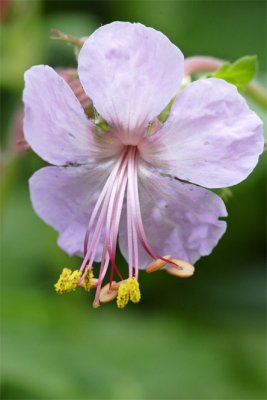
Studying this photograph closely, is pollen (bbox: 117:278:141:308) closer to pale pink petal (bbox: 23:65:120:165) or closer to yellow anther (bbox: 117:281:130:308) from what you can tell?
yellow anther (bbox: 117:281:130:308)

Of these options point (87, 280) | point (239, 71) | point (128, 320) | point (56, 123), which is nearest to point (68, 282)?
point (87, 280)

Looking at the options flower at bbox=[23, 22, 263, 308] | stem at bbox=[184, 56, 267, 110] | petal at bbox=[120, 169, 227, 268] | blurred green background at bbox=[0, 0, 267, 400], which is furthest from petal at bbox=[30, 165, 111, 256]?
blurred green background at bbox=[0, 0, 267, 400]

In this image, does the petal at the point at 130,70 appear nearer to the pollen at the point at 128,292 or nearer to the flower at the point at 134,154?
the flower at the point at 134,154

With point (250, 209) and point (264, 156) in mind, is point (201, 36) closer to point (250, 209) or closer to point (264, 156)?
point (250, 209)

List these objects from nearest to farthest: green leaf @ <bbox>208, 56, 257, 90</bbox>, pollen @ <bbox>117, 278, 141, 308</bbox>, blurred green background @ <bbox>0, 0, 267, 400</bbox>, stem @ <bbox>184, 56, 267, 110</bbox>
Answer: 1. pollen @ <bbox>117, 278, 141, 308</bbox>
2. green leaf @ <bbox>208, 56, 257, 90</bbox>
3. stem @ <bbox>184, 56, 267, 110</bbox>
4. blurred green background @ <bbox>0, 0, 267, 400</bbox>

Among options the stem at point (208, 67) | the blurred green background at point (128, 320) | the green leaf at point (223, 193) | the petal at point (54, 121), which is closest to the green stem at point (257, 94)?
the stem at point (208, 67)
